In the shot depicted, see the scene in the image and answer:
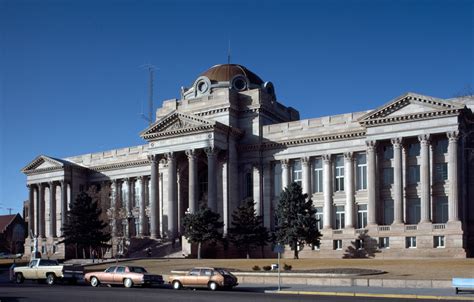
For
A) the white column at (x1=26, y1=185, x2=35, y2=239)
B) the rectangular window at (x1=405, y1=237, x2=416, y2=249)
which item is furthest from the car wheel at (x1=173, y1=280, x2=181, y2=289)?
the white column at (x1=26, y1=185, x2=35, y2=239)

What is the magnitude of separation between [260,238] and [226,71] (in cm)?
2880

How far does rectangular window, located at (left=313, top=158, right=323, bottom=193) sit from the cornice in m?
2.54

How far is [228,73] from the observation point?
296 feet

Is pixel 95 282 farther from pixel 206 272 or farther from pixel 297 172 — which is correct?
pixel 297 172

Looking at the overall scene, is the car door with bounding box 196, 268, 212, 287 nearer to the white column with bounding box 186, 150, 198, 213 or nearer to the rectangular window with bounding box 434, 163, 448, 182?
the rectangular window with bounding box 434, 163, 448, 182

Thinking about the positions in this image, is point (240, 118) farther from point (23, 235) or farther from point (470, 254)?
point (23, 235)

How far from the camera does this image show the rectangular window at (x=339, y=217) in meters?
73.6

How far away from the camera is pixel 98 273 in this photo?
42.2 metres

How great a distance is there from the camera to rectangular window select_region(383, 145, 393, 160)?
228 feet

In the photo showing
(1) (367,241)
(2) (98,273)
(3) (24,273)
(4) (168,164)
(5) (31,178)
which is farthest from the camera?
(5) (31,178)

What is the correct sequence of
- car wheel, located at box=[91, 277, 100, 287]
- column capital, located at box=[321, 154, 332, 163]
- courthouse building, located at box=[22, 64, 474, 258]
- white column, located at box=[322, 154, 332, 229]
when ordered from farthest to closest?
column capital, located at box=[321, 154, 332, 163]
white column, located at box=[322, 154, 332, 229]
courthouse building, located at box=[22, 64, 474, 258]
car wheel, located at box=[91, 277, 100, 287]

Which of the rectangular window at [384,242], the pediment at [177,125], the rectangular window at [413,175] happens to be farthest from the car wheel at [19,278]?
the rectangular window at [413,175]

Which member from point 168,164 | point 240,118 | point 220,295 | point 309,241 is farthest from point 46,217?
point 220,295

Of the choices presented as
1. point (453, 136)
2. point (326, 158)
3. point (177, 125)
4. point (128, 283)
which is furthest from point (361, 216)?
point (128, 283)
